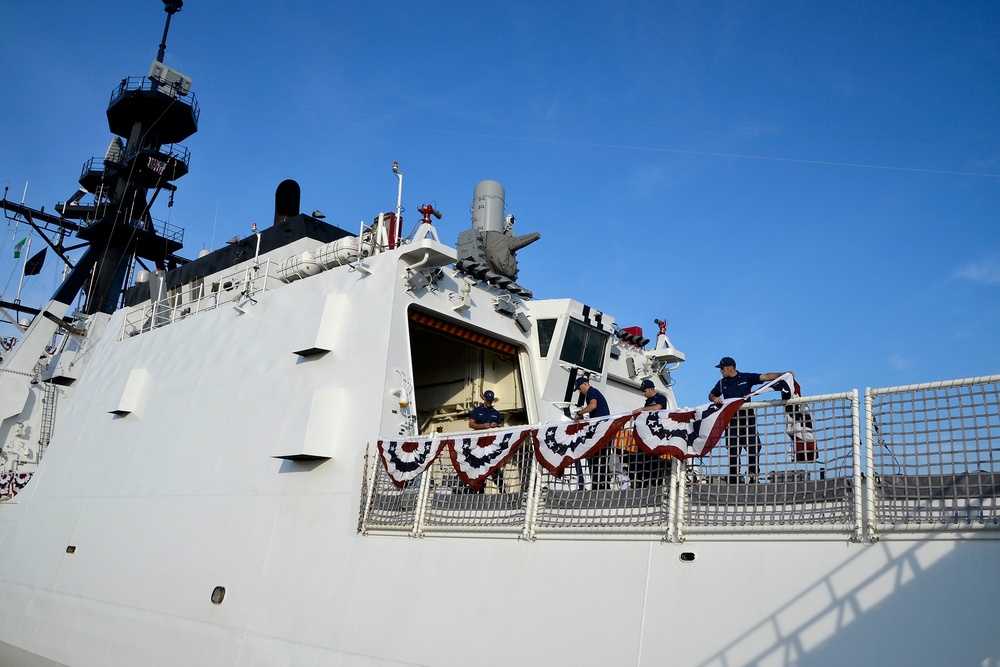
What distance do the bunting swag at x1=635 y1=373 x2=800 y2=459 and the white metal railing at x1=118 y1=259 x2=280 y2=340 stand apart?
825 cm

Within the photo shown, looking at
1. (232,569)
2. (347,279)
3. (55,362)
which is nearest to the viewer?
(232,569)

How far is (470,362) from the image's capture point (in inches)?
564

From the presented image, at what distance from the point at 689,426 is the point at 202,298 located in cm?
1181

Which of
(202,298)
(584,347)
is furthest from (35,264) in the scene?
(584,347)

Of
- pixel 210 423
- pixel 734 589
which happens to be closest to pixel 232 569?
pixel 210 423

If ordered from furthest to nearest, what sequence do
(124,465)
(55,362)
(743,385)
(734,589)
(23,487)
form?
1. (55,362)
2. (23,487)
3. (124,465)
4. (743,385)
5. (734,589)

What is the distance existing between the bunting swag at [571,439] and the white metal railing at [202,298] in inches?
283

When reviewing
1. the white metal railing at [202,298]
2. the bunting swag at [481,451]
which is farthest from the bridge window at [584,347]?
the white metal railing at [202,298]

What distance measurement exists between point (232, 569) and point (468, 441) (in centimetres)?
442

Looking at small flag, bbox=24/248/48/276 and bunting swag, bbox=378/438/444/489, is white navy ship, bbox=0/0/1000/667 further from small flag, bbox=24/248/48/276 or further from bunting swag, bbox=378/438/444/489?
small flag, bbox=24/248/48/276

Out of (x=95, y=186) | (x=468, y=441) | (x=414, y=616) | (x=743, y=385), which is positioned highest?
(x=95, y=186)

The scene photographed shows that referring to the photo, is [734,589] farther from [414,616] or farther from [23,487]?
[23,487]

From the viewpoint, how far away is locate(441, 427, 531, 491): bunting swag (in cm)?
845

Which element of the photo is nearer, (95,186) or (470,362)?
(470,362)
